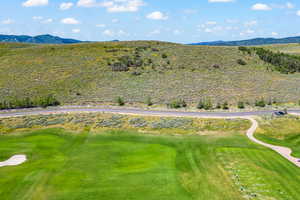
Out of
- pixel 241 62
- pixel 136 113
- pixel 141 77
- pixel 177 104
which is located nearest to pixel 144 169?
pixel 136 113

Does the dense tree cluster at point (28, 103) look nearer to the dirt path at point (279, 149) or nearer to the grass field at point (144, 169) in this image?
the grass field at point (144, 169)

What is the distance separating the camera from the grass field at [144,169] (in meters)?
20.2

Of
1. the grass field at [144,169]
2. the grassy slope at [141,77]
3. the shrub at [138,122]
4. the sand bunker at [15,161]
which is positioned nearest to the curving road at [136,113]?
the shrub at [138,122]

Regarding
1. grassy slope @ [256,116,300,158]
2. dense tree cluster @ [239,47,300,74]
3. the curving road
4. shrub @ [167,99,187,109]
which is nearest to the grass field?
grassy slope @ [256,116,300,158]

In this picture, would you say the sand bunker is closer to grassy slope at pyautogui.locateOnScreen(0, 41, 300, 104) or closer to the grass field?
the grass field

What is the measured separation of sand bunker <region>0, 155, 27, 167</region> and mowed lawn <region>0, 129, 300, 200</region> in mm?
775

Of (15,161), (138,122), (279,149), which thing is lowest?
(279,149)

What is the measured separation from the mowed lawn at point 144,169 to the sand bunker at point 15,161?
0.77m

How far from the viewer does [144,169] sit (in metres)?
24.0

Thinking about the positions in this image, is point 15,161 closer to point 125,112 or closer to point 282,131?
point 125,112

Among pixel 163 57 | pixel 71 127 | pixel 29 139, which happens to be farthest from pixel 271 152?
pixel 163 57

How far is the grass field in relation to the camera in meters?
20.2

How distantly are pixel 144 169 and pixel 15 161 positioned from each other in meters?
15.4

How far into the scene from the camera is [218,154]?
28500 mm
